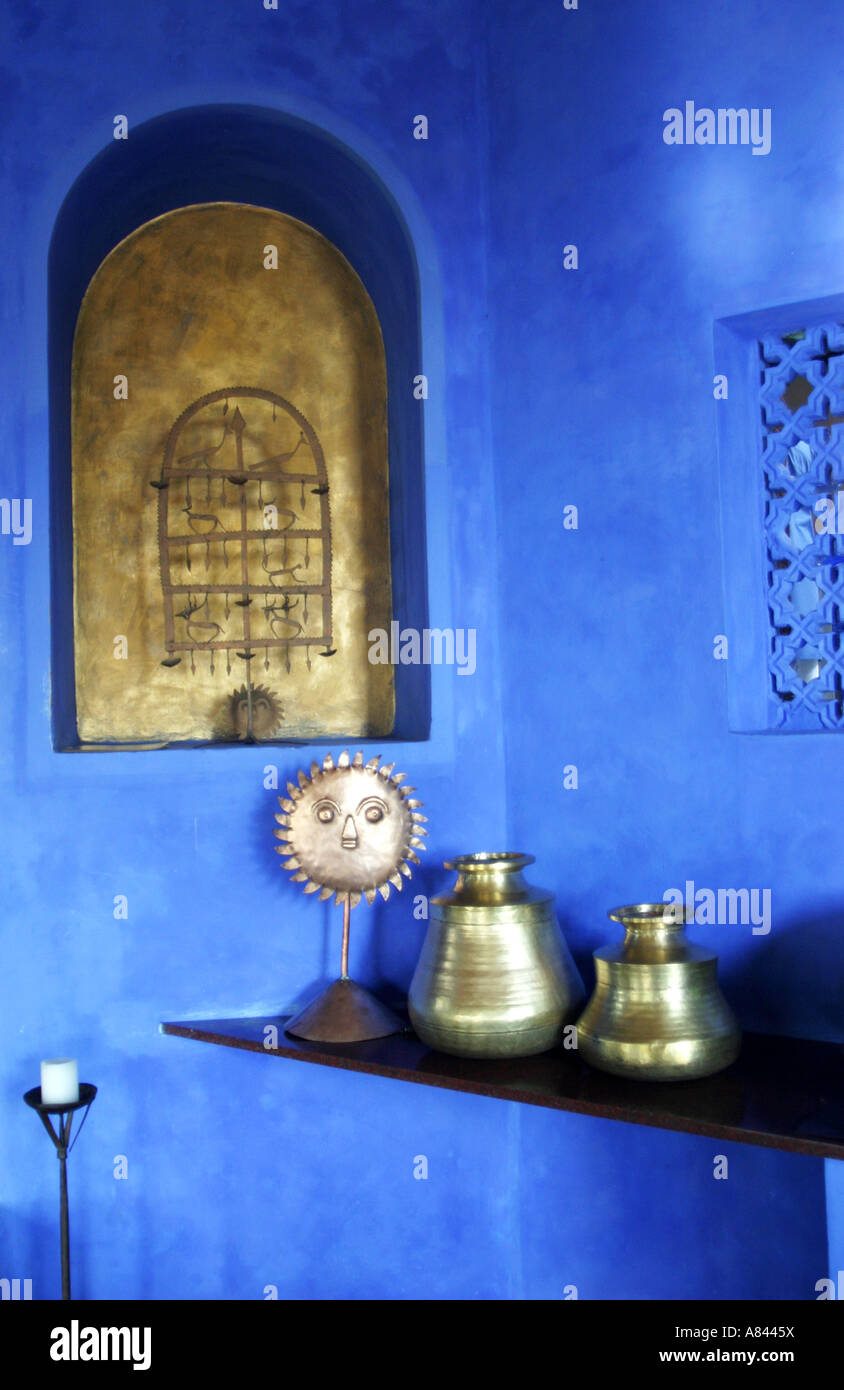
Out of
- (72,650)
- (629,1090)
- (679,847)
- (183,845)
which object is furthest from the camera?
(72,650)

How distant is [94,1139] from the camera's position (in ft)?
8.63

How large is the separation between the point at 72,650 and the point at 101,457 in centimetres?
53

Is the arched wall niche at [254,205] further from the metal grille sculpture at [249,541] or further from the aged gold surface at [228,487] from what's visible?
the metal grille sculpture at [249,541]

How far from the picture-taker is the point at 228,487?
311 centimetres

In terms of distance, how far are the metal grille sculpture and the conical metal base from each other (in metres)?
0.77

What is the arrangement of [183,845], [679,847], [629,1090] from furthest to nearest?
1. [183,845]
2. [679,847]
3. [629,1090]

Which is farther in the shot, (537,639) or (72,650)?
(72,650)

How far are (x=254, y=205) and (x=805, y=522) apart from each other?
1.75 metres

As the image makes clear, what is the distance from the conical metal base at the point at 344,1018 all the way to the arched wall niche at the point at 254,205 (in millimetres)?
634

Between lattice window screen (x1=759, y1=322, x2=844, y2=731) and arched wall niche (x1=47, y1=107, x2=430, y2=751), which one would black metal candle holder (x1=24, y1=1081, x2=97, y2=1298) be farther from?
lattice window screen (x1=759, y1=322, x2=844, y2=731)

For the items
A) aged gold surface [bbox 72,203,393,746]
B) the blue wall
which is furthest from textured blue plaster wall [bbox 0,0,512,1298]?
aged gold surface [bbox 72,203,393,746]

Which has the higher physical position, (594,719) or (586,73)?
(586,73)
